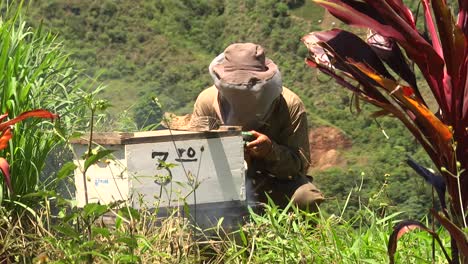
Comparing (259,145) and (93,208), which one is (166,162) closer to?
(259,145)

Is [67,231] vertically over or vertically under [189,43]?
over

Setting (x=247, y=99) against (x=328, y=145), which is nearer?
(x=247, y=99)

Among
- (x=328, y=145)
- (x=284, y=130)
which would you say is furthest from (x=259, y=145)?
(x=328, y=145)

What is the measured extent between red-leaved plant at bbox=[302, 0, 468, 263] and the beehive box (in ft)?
3.78

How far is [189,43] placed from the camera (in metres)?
23.9

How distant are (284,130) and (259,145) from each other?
39 centimetres

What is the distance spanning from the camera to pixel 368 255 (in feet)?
13.9

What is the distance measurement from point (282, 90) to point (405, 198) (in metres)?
5.13

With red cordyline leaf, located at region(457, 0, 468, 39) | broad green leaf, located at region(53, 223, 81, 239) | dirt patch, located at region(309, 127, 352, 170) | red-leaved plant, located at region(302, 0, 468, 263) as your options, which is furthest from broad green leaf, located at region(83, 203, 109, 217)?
dirt patch, located at region(309, 127, 352, 170)

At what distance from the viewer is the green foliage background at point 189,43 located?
66.2ft

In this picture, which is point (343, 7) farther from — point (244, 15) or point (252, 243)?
point (244, 15)

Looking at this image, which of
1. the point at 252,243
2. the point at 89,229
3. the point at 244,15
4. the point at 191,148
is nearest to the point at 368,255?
the point at 252,243

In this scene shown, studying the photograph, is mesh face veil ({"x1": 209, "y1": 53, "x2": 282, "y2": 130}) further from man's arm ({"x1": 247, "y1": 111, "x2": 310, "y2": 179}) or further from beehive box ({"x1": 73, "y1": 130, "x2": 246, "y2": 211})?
beehive box ({"x1": 73, "y1": 130, "x2": 246, "y2": 211})

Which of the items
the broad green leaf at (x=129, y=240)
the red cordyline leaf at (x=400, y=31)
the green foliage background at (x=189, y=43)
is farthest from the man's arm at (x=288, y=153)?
the green foliage background at (x=189, y=43)
